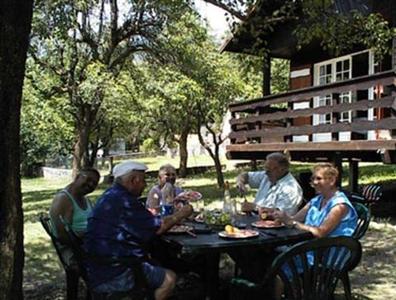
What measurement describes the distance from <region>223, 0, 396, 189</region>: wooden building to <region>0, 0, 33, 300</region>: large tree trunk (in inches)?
178

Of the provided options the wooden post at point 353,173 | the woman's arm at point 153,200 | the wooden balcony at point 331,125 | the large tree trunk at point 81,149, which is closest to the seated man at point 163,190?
the woman's arm at point 153,200

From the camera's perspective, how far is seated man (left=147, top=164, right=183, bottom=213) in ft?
17.8

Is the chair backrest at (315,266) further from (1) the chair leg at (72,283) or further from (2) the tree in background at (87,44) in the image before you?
(2) the tree in background at (87,44)

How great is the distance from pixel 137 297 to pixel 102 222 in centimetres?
59

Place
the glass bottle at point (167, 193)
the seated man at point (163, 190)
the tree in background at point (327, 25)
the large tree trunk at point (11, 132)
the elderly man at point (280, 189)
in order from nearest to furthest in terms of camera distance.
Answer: the large tree trunk at point (11, 132) < the elderly man at point (280, 189) < the glass bottle at point (167, 193) < the seated man at point (163, 190) < the tree in background at point (327, 25)

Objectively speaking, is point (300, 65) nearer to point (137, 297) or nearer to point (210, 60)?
point (210, 60)

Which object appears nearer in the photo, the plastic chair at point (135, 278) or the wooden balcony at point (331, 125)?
the plastic chair at point (135, 278)

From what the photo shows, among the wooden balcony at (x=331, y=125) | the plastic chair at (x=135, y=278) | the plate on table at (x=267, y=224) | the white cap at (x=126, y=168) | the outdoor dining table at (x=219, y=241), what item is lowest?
the plastic chair at (x=135, y=278)

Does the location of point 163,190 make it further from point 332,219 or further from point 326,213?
point 332,219

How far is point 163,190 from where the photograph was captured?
547 centimetres

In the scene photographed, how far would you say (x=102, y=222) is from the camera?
3582 millimetres

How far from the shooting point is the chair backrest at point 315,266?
129 inches

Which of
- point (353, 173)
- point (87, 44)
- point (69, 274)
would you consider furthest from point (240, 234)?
point (87, 44)

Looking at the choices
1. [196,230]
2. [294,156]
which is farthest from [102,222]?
[294,156]
